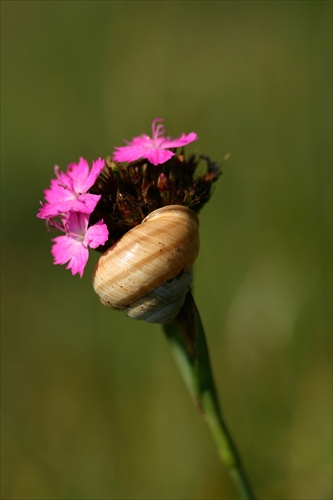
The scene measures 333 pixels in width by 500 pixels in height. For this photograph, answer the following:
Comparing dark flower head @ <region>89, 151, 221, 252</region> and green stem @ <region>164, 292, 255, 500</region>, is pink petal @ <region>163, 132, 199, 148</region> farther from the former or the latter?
green stem @ <region>164, 292, 255, 500</region>

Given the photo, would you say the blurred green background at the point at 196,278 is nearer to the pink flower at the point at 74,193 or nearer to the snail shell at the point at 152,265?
the snail shell at the point at 152,265

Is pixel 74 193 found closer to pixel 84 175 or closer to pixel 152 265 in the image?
pixel 84 175

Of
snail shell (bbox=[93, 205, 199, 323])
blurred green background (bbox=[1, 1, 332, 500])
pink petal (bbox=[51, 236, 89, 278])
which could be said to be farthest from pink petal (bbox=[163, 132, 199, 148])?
blurred green background (bbox=[1, 1, 332, 500])

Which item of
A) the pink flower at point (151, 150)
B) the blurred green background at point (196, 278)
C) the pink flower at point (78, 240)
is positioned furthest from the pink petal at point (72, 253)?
the blurred green background at point (196, 278)

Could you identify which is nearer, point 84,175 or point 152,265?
point 152,265

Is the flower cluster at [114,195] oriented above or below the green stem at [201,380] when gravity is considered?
above

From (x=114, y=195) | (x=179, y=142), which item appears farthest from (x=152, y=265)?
(x=179, y=142)

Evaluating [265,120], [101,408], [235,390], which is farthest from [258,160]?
[101,408]

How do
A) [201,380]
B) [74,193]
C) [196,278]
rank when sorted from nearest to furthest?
[74,193]
[201,380]
[196,278]
